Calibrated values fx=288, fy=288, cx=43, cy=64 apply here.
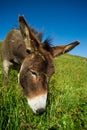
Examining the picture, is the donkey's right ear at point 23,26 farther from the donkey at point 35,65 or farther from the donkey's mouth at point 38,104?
the donkey's mouth at point 38,104

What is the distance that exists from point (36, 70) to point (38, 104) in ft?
3.17

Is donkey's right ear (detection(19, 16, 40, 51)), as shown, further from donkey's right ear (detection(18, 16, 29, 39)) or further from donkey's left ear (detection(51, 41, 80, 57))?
donkey's left ear (detection(51, 41, 80, 57))

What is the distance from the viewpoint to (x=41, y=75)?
5.94 m

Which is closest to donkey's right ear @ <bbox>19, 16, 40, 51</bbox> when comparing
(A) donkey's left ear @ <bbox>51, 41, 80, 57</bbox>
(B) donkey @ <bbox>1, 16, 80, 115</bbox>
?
(B) donkey @ <bbox>1, 16, 80, 115</bbox>

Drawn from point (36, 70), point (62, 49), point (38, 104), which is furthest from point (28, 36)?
point (38, 104)

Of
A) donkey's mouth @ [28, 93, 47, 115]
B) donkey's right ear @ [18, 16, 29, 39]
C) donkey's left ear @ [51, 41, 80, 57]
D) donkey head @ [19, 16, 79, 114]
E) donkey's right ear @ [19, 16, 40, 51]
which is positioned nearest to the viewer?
donkey's mouth @ [28, 93, 47, 115]

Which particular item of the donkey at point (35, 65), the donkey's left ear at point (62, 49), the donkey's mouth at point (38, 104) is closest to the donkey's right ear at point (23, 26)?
the donkey at point (35, 65)

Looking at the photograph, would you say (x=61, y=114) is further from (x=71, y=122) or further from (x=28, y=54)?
(x=28, y=54)

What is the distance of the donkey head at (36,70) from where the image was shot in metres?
5.48

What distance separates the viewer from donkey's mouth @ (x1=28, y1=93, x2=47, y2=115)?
529 centimetres

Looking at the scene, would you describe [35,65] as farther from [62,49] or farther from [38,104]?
[62,49]

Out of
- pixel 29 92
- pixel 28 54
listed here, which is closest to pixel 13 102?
pixel 29 92

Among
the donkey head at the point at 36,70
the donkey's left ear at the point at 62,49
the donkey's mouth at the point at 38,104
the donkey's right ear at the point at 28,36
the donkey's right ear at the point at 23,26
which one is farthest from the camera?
the donkey's left ear at the point at 62,49

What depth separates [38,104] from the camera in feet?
17.5
